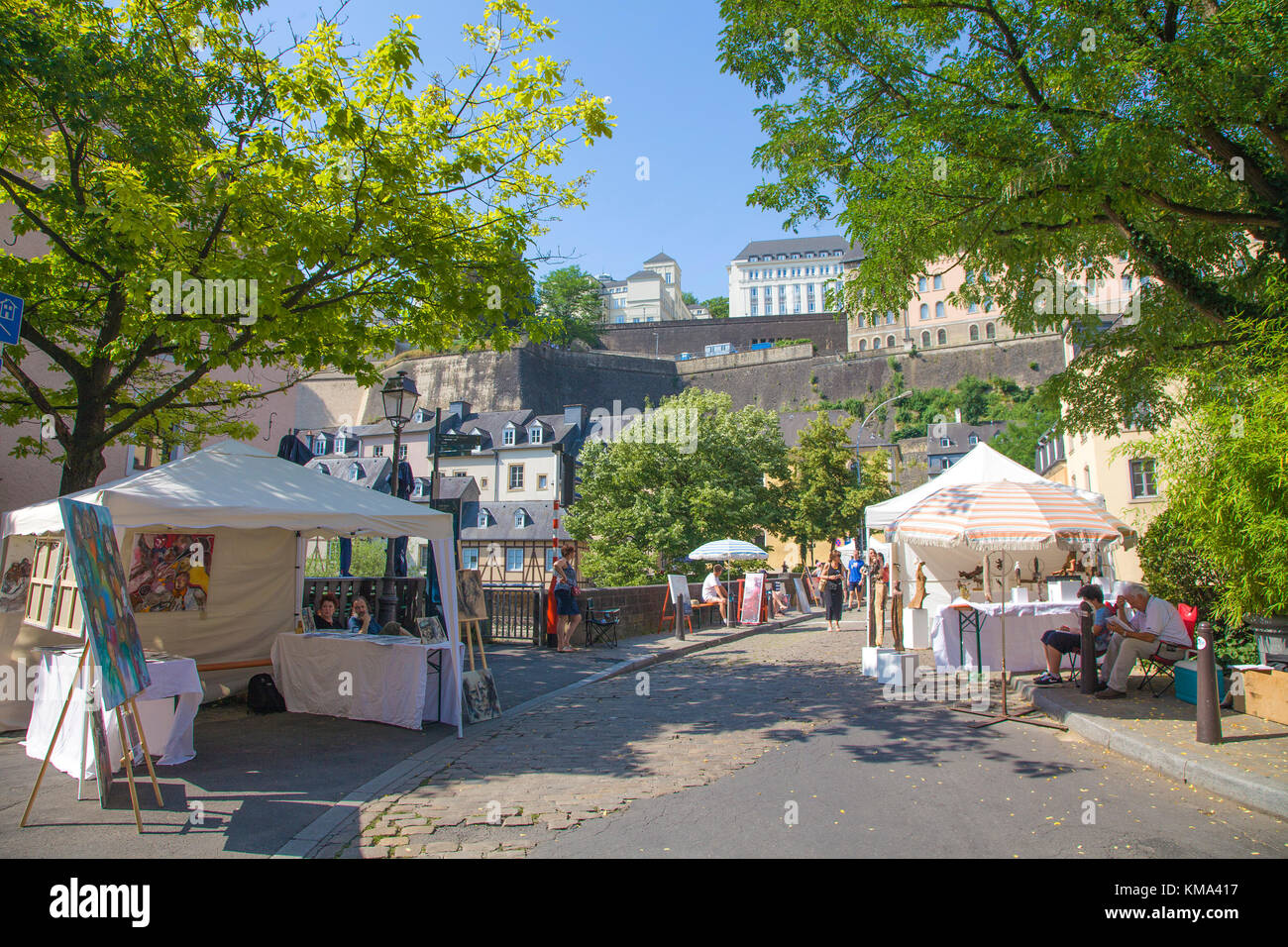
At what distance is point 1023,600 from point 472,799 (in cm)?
1009

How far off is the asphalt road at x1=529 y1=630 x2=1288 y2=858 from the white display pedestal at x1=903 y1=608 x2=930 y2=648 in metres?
7.19

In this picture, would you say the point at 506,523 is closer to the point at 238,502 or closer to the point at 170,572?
the point at 170,572

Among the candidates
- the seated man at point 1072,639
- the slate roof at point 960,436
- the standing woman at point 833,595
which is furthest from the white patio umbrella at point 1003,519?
the slate roof at point 960,436

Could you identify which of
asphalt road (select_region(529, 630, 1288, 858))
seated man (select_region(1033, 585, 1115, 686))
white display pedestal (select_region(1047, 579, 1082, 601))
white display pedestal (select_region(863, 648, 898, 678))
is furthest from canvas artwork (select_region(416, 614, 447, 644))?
white display pedestal (select_region(1047, 579, 1082, 601))

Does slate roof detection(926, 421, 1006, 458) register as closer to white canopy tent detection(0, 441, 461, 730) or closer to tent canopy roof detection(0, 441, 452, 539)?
white canopy tent detection(0, 441, 461, 730)

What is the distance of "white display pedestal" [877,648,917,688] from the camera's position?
10.7 m

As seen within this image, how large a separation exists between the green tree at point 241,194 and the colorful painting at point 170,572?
105cm

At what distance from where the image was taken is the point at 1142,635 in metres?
8.68

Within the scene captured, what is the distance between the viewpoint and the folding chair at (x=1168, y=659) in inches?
344

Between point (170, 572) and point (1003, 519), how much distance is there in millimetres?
10021

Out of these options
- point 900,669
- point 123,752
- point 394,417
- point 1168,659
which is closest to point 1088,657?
point 1168,659
